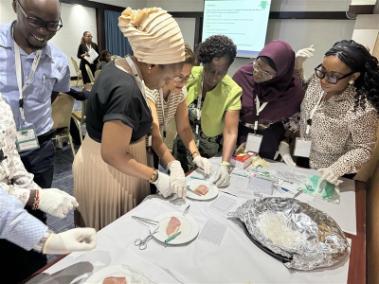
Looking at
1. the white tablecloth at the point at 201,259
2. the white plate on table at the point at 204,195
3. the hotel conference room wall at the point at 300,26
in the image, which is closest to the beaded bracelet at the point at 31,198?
the white tablecloth at the point at 201,259

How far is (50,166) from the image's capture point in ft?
5.13

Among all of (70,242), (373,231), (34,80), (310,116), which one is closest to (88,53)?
(34,80)

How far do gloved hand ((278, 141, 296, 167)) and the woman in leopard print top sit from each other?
0.24m

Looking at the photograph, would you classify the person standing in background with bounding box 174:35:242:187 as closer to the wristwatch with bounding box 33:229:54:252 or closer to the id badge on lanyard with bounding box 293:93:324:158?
the id badge on lanyard with bounding box 293:93:324:158

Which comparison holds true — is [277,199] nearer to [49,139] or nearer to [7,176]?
[7,176]

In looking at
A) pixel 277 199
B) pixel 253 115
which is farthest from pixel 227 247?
pixel 253 115

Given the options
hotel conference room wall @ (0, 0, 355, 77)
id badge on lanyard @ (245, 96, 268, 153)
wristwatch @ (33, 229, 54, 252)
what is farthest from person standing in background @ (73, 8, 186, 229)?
hotel conference room wall @ (0, 0, 355, 77)

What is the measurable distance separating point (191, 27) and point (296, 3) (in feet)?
7.07

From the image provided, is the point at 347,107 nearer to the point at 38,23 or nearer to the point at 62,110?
the point at 38,23

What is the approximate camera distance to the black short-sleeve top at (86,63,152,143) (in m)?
0.87

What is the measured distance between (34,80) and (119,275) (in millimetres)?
1122

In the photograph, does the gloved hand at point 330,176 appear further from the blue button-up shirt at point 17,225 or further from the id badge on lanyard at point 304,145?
the blue button-up shirt at point 17,225

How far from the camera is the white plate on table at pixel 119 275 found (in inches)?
26.2

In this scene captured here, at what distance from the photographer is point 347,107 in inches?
49.1
